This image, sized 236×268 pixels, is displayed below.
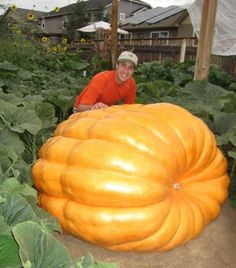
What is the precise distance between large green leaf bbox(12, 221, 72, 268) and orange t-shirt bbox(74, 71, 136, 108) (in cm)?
235

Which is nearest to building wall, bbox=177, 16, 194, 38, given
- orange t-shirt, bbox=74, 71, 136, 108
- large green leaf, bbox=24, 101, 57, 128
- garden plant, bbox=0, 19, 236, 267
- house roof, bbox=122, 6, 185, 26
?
house roof, bbox=122, 6, 185, 26

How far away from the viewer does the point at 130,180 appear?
6.82 feet

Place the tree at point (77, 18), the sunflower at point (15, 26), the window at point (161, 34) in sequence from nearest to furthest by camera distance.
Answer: the sunflower at point (15, 26) → the window at point (161, 34) → the tree at point (77, 18)

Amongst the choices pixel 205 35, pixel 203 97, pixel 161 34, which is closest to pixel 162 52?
pixel 205 35

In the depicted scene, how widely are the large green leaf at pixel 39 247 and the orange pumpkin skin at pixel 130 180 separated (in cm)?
86

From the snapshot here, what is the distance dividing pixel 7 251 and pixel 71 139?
3.86 feet

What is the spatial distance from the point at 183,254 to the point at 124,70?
1.75 meters

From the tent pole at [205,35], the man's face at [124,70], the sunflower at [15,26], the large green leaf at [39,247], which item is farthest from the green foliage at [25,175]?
the sunflower at [15,26]

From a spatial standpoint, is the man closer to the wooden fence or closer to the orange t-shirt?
the orange t-shirt

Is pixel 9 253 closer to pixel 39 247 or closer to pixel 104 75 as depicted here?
pixel 39 247

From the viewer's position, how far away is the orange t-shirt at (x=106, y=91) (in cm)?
352

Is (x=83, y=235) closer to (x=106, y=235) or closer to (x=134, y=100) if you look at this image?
(x=106, y=235)

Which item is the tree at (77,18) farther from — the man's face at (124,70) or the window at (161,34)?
the man's face at (124,70)

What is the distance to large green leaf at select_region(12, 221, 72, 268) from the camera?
1.15 m
